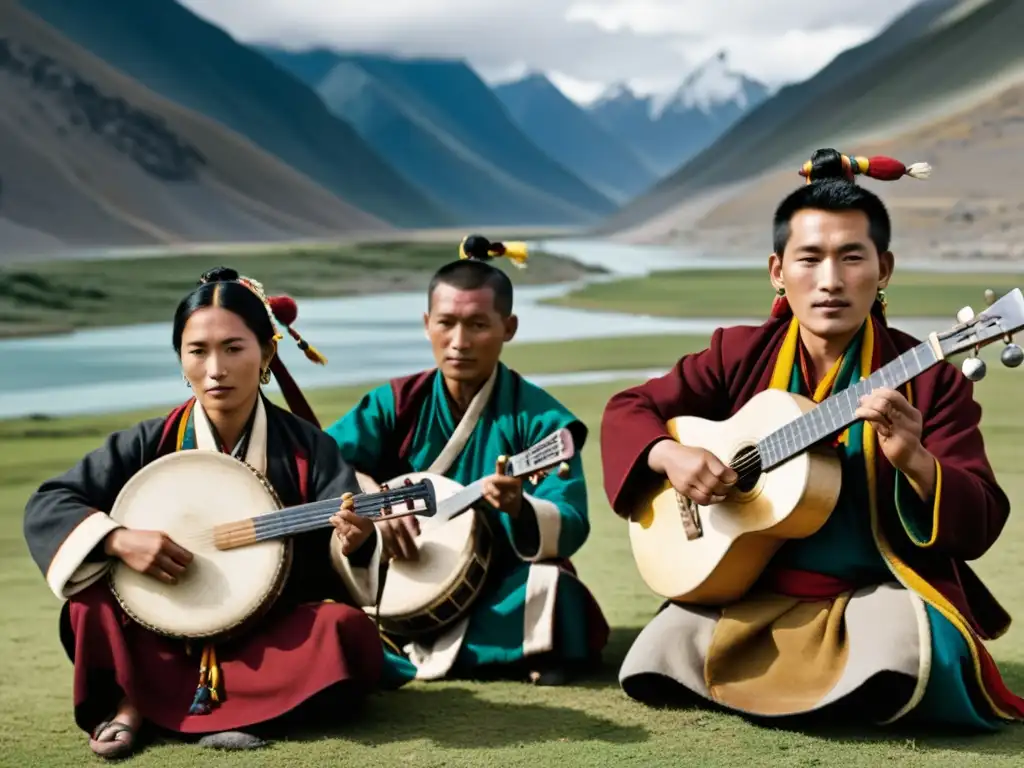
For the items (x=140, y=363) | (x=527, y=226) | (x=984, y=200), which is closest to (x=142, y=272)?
(x=140, y=363)

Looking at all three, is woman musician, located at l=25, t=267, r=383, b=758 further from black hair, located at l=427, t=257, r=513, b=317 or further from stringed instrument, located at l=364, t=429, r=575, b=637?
black hair, located at l=427, t=257, r=513, b=317

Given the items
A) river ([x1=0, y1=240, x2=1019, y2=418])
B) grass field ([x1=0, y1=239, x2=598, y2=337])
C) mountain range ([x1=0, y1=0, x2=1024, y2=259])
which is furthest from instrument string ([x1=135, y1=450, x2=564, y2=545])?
mountain range ([x1=0, y1=0, x2=1024, y2=259])

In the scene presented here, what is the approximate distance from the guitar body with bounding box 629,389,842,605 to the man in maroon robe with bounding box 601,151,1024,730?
4 cm

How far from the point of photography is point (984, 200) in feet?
143

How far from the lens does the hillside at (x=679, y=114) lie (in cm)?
14300

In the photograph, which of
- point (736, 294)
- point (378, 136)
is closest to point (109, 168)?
point (736, 294)

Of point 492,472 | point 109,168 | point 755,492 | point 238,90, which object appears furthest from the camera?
point 238,90

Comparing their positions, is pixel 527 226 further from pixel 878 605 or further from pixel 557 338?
pixel 878 605

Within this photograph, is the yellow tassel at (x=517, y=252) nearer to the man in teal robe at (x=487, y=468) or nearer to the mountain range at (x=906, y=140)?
the man in teal robe at (x=487, y=468)

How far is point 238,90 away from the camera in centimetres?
8706

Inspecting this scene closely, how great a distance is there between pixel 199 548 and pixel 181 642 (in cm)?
25

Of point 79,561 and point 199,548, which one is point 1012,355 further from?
point 79,561

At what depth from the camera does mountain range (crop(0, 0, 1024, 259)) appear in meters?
56.1

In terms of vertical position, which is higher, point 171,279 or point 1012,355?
point 171,279
